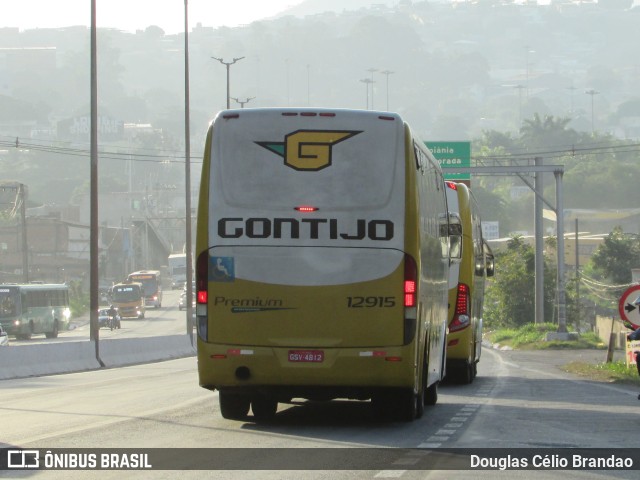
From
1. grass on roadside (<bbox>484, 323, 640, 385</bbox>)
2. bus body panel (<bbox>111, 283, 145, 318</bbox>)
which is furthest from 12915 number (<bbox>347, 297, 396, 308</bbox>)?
bus body panel (<bbox>111, 283, 145, 318</bbox>)

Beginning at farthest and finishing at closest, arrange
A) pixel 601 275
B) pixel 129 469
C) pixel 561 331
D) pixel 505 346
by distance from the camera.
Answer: pixel 601 275
pixel 505 346
pixel 561 331
pixel 129 469

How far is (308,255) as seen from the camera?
1562 centimetres

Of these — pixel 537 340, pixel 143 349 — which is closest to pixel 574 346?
pixel 537 340

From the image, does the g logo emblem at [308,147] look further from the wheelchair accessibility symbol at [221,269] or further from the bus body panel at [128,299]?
the bus body panel at [128,299]

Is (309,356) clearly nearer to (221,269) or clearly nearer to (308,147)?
(221,269)

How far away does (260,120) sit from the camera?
52.1 feet

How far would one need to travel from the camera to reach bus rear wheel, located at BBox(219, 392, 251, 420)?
1658cm

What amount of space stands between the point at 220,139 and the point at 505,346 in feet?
148

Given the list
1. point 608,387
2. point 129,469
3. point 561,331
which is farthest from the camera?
point 561,331

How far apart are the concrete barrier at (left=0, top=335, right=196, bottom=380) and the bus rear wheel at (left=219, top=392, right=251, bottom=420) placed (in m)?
15.9

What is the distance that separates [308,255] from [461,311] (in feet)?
33.9

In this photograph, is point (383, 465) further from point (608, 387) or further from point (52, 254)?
point (52, 254)

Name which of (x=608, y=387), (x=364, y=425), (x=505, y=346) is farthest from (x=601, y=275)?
(x=364, y=425)

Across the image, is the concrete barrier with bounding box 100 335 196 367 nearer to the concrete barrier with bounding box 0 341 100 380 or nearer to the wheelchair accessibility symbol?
the concrete barrier with bounding box 0 341 100 380
